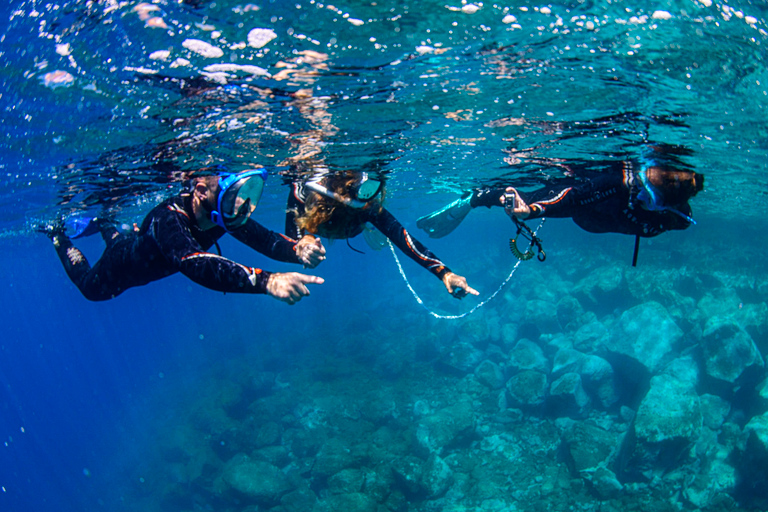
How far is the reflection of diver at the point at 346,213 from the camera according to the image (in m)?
5.46

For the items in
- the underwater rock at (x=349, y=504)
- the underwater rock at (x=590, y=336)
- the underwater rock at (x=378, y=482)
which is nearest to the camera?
the underwater rock at (x=349, y=504)

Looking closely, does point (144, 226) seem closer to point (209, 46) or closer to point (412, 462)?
point (209, 46)

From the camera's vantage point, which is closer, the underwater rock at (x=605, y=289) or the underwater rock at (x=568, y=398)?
the underwater rock at (x=568, y=398)

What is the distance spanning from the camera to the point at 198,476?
17500 millimetres

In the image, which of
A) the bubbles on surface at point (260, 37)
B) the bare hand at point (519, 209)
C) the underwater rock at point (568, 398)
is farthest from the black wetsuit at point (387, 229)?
the underwater rock at point (568, 398)

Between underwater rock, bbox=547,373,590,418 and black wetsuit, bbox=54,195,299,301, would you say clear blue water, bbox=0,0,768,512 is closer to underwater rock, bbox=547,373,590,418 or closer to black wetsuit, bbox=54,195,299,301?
black wetsuit, bbox=54,195,299,301

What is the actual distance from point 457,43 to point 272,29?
2.43 m

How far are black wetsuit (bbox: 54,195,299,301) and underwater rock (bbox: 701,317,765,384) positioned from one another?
18.0 meters

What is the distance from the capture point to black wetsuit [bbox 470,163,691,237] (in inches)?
220

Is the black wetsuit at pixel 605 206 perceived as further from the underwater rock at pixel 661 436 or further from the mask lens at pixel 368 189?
the underwater rock at pixel 661 436

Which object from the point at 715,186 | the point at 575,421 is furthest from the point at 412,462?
the point at 715,186

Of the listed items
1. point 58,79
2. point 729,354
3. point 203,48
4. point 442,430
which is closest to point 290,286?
point 203,48

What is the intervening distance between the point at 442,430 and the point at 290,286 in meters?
14.0

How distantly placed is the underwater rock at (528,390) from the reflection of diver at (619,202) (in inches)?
445
